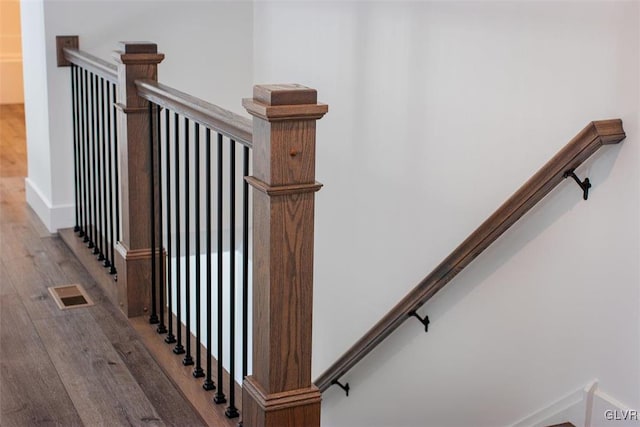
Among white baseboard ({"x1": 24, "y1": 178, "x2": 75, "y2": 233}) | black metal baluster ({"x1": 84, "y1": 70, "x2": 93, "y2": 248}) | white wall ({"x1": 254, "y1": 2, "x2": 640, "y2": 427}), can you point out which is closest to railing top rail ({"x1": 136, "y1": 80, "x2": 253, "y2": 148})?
black metal baluster ({"x1": 84, "y1": 70, "x2": 93, "y2": 248})

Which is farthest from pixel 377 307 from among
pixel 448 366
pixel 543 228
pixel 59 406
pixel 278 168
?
pixel 278 168

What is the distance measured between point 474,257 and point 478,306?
341mm

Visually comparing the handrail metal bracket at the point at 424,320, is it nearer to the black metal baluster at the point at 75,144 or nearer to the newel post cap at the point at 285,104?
the black metal baluster at the point at 75,144

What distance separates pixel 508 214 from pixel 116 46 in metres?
2.23

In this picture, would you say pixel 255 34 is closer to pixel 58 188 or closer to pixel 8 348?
pixel 58 188

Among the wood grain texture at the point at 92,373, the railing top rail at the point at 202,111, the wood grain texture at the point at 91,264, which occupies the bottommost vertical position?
the wood grain texture at the point at 92,373

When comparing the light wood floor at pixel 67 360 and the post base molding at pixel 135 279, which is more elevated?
the post base molding at pixel 135 279

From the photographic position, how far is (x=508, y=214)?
2973 millimetres

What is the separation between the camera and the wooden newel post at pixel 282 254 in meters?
2.03

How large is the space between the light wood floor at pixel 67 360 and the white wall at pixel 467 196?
1.34 metres

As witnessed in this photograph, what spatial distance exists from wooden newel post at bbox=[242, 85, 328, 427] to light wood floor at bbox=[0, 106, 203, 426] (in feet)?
1.30

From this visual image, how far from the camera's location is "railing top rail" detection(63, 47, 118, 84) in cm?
330

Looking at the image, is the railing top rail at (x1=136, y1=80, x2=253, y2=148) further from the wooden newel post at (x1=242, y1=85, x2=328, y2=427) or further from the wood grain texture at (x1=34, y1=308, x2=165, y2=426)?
the wood grain texture at (x1=34, y1=308, x2=165, y2=426)

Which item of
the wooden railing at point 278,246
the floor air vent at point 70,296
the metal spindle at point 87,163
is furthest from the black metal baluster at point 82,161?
the wooden railing at point 278,246
